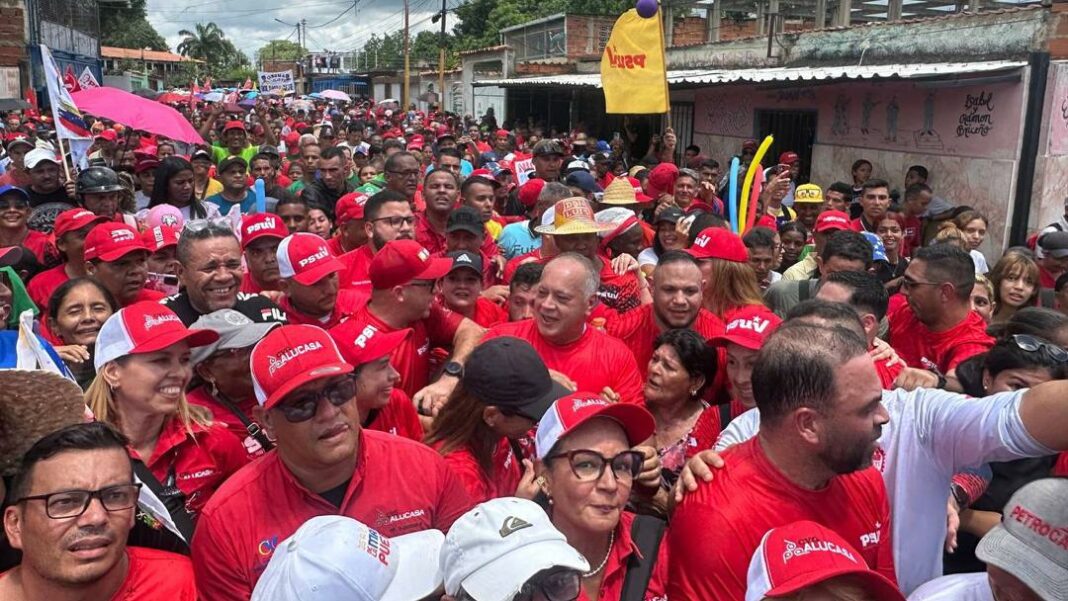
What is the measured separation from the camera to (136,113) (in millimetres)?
7914

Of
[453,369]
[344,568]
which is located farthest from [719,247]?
[344,568]

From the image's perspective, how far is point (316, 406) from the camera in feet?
8.12

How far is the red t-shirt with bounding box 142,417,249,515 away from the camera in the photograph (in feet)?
9.82

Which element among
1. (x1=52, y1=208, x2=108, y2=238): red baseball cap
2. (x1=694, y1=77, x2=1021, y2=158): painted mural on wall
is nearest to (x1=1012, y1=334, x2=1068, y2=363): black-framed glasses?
(x1=52, y1=208, x2=108, y2=238): red baseball cap

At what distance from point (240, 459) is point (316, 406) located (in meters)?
0.90

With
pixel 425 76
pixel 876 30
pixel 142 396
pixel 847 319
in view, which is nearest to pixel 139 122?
pixel 142 396

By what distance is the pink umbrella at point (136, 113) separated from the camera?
782cm

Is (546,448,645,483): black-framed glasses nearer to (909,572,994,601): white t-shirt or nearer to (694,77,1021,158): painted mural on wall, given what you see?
(909,572,994,601): white t-shirt

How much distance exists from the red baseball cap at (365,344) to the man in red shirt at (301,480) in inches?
17.7

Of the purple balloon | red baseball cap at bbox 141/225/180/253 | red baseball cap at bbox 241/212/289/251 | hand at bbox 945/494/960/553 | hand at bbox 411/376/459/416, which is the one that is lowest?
hand at bbox 945/494/960/553

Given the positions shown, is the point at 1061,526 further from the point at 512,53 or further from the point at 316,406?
the point at 512,53

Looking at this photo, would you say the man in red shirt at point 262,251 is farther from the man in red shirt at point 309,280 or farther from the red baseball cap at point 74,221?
the red baseball cap at point 74,221

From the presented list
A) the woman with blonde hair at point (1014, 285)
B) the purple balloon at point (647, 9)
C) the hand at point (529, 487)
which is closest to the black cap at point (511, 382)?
the hand at point (529, 487)

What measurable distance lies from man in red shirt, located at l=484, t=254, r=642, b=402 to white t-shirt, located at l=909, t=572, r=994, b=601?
64.6 inches
